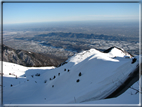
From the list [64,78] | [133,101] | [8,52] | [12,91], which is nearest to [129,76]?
[133,101]

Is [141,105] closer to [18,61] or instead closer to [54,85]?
[54,85]

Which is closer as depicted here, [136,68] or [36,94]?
[136,68]

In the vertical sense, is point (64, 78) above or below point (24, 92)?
above

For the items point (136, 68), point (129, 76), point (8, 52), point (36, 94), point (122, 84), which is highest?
point (8, 52)

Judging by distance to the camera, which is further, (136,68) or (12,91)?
(12,91)

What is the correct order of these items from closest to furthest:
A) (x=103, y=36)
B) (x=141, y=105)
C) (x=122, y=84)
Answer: (x=141, y=105)
(x=122, y=84)
(x=103, y=36)

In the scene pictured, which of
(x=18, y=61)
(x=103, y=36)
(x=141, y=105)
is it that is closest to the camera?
(x=141, y=105)

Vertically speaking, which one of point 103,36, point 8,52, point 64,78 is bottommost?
point 64,78

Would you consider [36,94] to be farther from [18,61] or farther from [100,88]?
[18,61]

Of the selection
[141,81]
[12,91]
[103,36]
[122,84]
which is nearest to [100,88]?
[122,84]
